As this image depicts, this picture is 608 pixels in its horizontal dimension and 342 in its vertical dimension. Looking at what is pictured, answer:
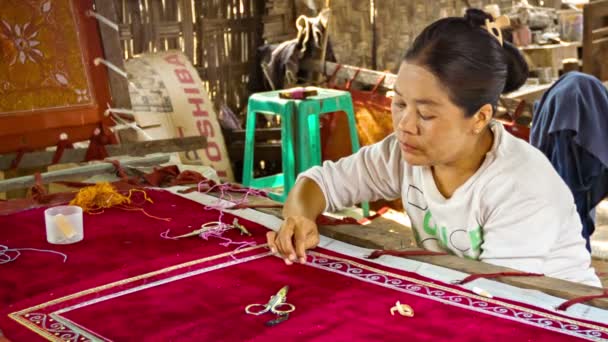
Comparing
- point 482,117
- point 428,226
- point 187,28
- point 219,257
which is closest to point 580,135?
point 428,226

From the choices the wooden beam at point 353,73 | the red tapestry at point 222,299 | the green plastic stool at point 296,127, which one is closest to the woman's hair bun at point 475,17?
the red tapestry at point 222,299

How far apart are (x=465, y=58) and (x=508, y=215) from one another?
409mm

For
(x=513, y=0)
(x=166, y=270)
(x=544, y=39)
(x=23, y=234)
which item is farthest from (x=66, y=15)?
(x=513, y=0)

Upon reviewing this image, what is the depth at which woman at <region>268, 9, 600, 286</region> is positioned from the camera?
1.89m

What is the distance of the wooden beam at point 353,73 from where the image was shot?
5.47m

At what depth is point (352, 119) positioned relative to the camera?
529 cm

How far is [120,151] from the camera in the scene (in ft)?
11.0

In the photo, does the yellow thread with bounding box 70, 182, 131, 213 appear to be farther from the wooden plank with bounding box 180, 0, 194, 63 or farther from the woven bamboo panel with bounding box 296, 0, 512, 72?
the woven bamboo panel with bounding box 296, 0, 512, 72

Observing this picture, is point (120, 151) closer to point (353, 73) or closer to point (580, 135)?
point (580, 135)

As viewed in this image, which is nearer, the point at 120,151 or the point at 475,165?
the point at 475,165

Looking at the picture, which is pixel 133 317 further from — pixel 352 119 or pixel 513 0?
pixel 513 0

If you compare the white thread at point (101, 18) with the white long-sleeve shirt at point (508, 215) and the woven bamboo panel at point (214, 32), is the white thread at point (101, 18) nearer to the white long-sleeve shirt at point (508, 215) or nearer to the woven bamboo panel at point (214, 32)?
the woven bamboo panel at point (214, 32)

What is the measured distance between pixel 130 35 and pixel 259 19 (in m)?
1.28

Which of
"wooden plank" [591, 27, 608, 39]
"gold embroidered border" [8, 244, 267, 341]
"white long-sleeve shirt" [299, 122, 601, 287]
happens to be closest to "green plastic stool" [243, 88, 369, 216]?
"wooden plank" [591, 27, 608, 39]
